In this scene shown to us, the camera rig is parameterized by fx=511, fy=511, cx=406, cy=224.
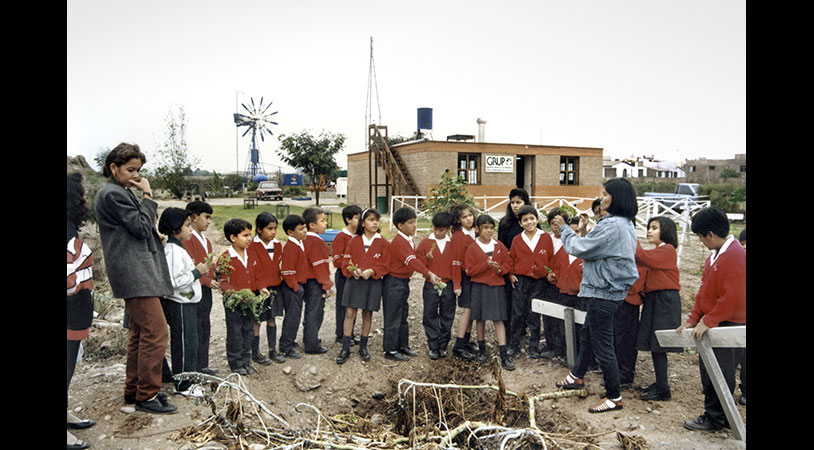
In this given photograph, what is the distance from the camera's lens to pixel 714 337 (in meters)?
3.56

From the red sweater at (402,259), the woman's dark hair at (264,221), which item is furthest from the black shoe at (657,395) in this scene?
the woman's dark hair at (264,221)

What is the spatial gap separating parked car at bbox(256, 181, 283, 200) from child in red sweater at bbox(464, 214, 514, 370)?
3056 centimetres

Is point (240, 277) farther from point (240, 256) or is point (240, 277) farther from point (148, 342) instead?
point (148, 342)

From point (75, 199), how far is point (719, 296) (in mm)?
4700

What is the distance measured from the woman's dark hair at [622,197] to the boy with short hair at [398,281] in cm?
211

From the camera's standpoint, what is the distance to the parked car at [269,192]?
34500 mm

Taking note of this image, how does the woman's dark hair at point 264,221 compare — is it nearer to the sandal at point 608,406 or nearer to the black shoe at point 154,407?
the black shoe at point 154,407

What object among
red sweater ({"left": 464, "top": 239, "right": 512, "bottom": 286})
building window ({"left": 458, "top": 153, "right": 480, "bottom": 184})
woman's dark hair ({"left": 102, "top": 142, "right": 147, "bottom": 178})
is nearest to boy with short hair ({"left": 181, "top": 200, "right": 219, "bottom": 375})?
woman's dark hair ({"left": 102, "top": 142, "right": 147, "bottom": 178})

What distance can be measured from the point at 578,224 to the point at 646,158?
72312 mm

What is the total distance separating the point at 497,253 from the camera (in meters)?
5.47

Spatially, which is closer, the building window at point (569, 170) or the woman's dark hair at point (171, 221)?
the woman's dark hair at point (171, 221)

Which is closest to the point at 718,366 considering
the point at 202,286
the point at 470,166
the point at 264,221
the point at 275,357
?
the point at 275,357

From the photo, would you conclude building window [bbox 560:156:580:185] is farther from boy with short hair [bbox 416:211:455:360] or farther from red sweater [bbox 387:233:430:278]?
red sweater [bbox 387:233:430:278]

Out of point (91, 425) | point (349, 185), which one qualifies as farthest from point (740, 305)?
point (349, 185)
